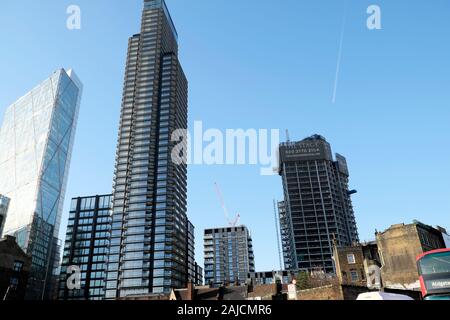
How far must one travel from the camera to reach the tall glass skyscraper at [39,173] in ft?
522

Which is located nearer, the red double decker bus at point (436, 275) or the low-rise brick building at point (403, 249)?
the red double decker bus at point (436, 275)

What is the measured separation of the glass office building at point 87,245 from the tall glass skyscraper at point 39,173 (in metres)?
9.23

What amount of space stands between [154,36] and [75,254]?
4784 inches

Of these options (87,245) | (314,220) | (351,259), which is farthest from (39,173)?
(351,259)

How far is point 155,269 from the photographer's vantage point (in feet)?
444

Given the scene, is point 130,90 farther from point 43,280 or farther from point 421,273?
point 421,273

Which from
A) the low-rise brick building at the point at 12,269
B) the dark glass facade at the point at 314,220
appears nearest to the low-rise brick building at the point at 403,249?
the low-rise brick building at the point at 12,269

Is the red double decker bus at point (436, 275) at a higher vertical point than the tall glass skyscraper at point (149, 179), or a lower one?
lower

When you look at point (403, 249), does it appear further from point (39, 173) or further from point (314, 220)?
point (39, 173)

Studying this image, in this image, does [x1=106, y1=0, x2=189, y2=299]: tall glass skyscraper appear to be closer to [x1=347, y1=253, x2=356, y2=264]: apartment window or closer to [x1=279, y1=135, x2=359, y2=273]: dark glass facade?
[x1=279, y1=135, x2=359, y2=273]: dark glass facade

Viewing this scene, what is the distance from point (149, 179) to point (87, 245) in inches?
1928

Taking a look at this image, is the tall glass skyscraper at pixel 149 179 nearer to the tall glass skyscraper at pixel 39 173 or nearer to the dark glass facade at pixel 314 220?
the tall glass skyscraper at pixel 39 173

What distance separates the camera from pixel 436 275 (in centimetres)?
1870
